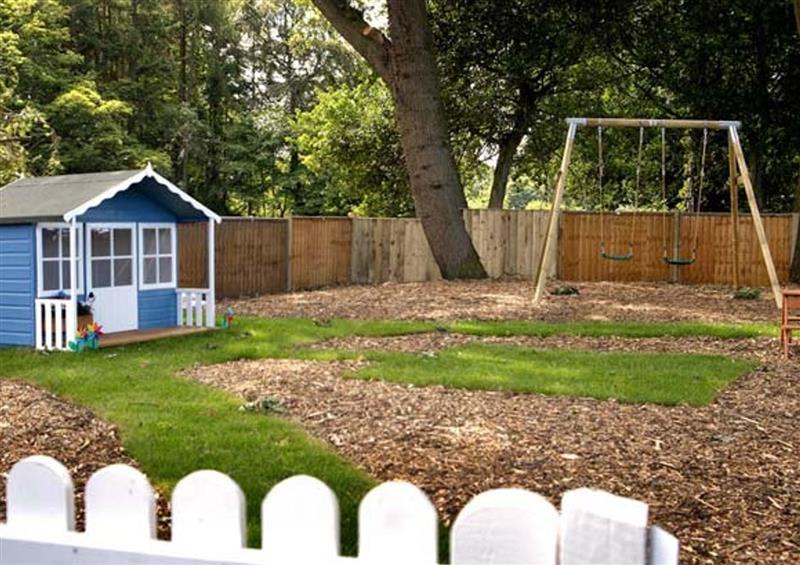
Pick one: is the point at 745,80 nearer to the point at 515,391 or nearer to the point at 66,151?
the point at 515,391

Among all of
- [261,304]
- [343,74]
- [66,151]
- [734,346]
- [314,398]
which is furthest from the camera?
[343,74]

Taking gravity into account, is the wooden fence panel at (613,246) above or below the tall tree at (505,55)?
below

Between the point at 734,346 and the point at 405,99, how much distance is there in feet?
25.0

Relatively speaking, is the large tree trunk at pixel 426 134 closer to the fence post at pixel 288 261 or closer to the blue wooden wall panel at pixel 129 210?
the fence post at pixel 288 261

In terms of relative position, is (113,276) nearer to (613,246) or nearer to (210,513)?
(210,513)

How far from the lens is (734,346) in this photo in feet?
29.8

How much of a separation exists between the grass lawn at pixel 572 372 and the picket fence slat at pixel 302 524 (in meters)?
5.18

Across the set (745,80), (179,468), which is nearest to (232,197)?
(745,80)

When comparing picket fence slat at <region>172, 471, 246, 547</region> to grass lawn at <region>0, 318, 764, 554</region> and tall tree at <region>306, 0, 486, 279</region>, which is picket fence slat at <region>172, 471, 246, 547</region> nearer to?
grass lawn at <region>0, 318, 764, 554</region>

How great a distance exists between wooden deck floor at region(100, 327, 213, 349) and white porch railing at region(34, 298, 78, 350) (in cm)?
42

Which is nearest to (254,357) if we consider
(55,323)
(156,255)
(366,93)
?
(55,323)

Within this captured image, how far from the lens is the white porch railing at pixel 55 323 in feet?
31.1

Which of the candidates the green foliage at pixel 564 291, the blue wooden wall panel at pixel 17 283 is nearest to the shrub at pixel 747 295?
the green foliage at pixel 564 291

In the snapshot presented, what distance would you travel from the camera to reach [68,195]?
10.1m
